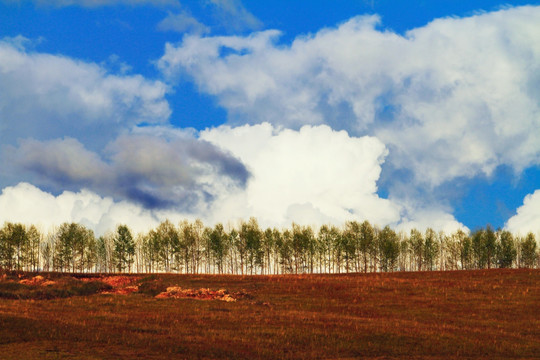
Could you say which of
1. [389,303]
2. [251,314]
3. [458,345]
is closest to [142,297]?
[251,314]

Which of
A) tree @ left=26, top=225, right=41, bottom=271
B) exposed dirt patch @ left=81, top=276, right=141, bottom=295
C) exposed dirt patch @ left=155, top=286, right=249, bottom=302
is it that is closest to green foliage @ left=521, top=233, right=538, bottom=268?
exposed dirt patch @ left=155, top=286, right=249, bottom=302

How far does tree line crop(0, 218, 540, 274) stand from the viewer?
5000 inches

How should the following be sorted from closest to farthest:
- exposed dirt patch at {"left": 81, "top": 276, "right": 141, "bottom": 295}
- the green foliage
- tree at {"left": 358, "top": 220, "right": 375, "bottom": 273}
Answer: exposed dirt patch at {"left": 81, "top": 276, "right": 141, "bottom": 295}, tree at {"left": 358, "top": 220, "right": 375, "bottom": 273}, the green foliage

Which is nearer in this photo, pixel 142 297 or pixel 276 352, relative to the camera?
pixel 276 352

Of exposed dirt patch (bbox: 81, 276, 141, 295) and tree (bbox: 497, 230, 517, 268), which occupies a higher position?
exposed dirt patch (bbox: 81, 276, 141, 295)

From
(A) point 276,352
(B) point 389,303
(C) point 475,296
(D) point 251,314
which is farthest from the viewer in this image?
(C) point 475,296

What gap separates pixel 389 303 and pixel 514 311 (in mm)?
11782

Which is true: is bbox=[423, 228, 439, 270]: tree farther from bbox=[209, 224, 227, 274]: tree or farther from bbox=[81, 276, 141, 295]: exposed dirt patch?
bbox=[81, 276, 141, 295]: exposed dirt patch

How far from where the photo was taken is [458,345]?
26.8 m

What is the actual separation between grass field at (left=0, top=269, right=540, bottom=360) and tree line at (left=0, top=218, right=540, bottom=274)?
68.5m

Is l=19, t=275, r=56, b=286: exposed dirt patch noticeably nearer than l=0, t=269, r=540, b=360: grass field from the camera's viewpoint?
No

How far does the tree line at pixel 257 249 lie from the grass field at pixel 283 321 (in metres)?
68.5

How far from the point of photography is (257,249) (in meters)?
128

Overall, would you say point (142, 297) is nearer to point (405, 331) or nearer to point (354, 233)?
point (405, 331)
